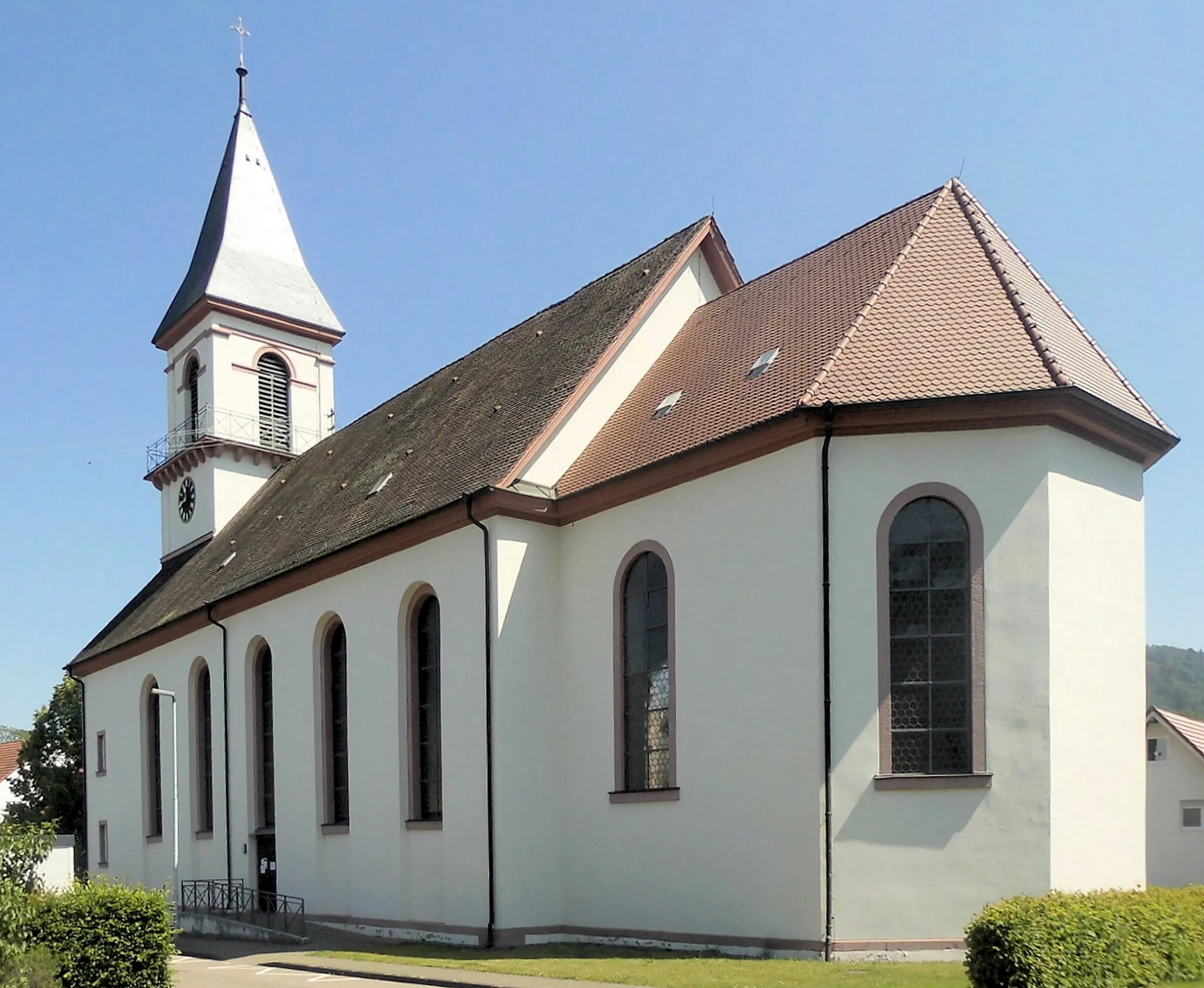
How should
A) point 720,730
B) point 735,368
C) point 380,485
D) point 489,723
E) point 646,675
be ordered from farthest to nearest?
point 380,485
point 735,368
point 489,723
point 646,675
point 720,730

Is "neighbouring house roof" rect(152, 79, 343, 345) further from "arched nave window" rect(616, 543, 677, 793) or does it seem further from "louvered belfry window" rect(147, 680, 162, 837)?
"arched nave window" rect(616, 543, 677, 793)

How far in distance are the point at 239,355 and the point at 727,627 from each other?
25.1 meters

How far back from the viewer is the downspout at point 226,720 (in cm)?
2980

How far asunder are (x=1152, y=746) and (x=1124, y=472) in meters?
23.0

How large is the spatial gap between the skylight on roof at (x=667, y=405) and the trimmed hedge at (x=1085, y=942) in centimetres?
1064

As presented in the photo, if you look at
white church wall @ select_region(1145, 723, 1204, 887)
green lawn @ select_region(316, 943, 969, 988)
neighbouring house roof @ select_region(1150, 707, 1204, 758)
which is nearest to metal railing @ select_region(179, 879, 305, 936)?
green lawn @ select_region(316, 943, 969, 988)

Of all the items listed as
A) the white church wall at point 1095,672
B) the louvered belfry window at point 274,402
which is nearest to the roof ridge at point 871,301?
the white church wall at point 1095,672

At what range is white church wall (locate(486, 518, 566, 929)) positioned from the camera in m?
20.6

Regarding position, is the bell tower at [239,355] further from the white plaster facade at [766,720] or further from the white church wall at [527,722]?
the white church wall at [527,722]

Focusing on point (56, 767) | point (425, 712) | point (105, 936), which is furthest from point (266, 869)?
point (56, 767)

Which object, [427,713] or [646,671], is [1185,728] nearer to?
[646,671]

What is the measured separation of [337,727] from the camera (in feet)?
86.4

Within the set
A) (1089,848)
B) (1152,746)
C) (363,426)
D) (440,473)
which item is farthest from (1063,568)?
(1152,746)

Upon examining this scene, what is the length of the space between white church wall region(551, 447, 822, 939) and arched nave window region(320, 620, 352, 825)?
21.5 ft
